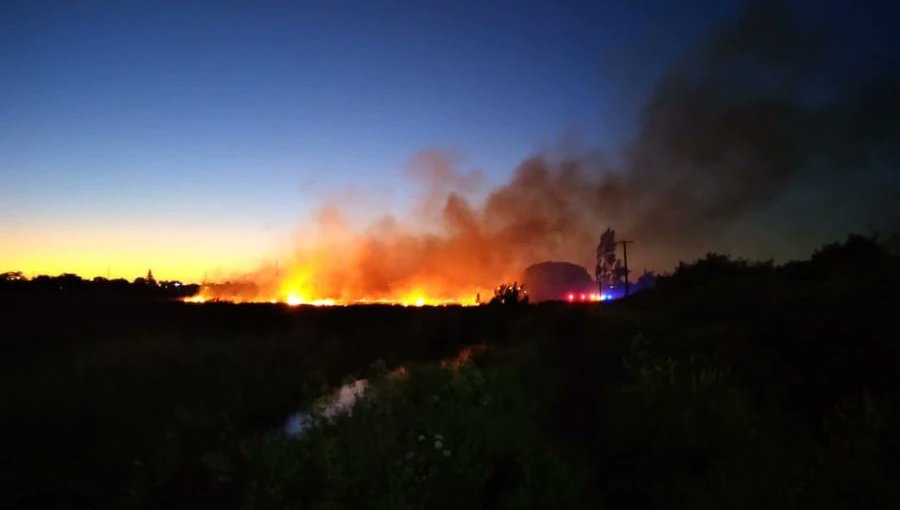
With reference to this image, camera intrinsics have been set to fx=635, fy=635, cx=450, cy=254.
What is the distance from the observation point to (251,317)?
136 feet

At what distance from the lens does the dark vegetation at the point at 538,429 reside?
6770 millimetres

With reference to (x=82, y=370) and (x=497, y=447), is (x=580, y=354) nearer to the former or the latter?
(x=497, y=447)

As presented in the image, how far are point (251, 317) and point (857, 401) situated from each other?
38413 millimetres

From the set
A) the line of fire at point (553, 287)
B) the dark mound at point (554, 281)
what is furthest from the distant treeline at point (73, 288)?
the dark mound at point (554, 281)

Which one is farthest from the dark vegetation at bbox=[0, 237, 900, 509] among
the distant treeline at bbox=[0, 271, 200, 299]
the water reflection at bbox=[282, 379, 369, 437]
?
the distant treeline at bbox=[0, 271, 200, 299]

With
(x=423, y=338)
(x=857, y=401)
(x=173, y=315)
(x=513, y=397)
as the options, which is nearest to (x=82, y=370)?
(x=513, y=397)

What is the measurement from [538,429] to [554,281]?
88871 millimetres

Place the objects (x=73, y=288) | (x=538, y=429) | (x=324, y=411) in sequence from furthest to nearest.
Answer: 1. (x=73, y=288)
2. (x=324, y=411)
3. (x=538, y=429)

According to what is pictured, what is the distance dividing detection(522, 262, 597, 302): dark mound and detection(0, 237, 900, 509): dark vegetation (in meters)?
79.2

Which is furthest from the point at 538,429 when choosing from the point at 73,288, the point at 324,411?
the point at 73,288

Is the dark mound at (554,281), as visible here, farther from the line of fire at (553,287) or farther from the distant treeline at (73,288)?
the distant treeline at (73,288)

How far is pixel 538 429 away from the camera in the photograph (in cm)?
898

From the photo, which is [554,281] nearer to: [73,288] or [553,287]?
[553,287]

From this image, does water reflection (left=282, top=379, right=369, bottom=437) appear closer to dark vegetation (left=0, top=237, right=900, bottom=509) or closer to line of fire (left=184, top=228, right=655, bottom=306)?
dark vegetation (left=0, top=237, right=900, bottom=509)
